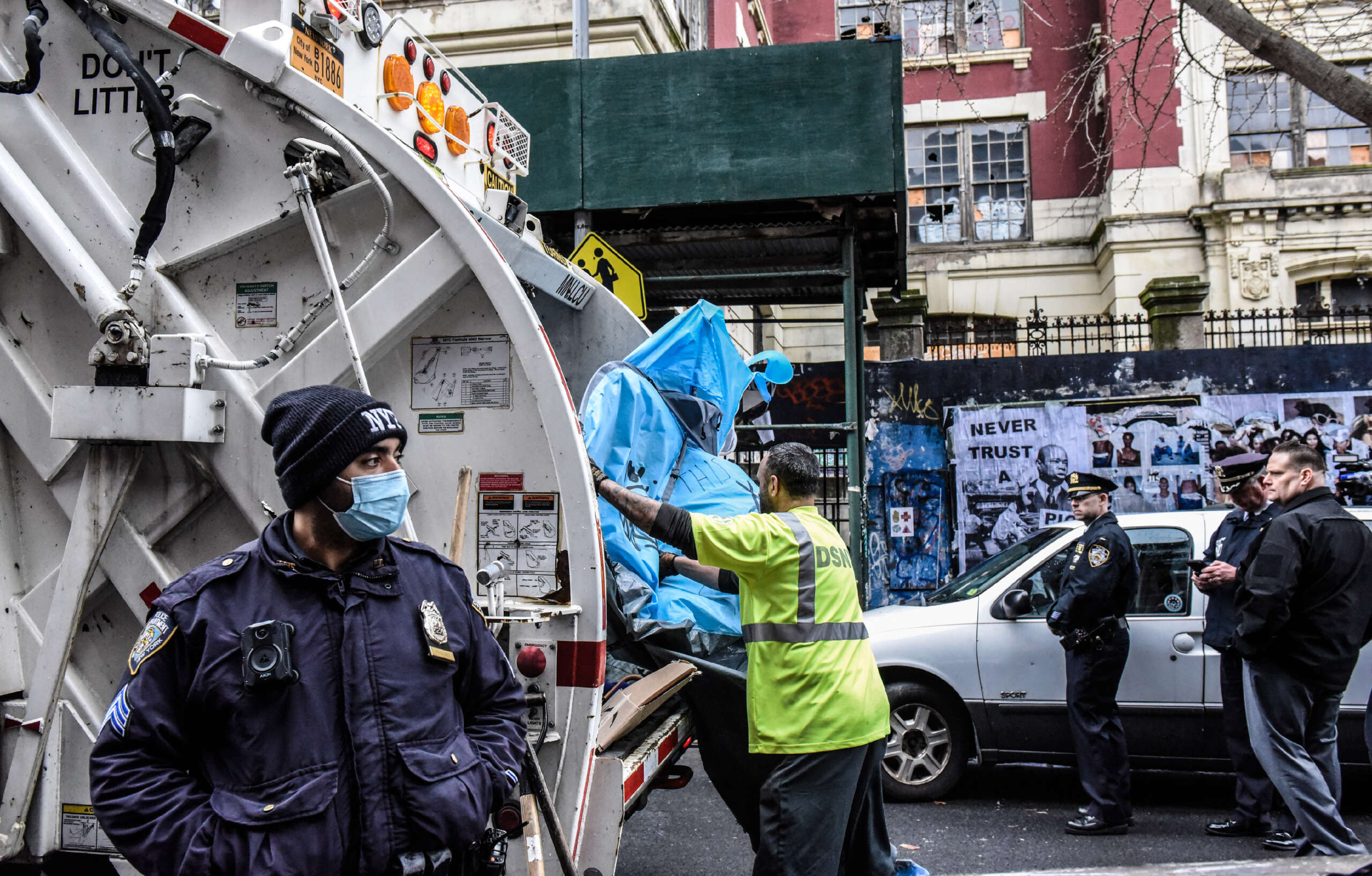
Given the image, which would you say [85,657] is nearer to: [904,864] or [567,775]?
[567,775]

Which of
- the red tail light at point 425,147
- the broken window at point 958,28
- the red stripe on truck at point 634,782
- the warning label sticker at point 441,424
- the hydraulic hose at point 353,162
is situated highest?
the broken window at point 958,28

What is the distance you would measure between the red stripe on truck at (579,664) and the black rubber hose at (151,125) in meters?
1.73

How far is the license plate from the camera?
316 cm

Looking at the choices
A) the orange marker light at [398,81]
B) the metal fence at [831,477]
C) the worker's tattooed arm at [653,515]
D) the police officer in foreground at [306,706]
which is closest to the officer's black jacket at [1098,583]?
the worker's tattooed arm at [653,515]

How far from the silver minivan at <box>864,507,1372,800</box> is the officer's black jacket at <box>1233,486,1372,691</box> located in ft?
3.47

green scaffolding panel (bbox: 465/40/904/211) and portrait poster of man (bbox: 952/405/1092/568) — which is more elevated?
green scaffolding panel (bbox: 465/40/904/211)

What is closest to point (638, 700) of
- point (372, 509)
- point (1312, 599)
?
point (372, 509)

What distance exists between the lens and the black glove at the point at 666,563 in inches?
159

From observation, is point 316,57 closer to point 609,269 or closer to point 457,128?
point 457,128

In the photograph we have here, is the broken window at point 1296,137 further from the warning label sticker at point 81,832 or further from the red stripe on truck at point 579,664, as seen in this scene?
the warning label sticker at point 81,832

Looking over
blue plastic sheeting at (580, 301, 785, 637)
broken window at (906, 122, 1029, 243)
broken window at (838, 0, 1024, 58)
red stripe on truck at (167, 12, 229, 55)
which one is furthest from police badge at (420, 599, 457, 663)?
broken window at (838, 0, 1024, 58)

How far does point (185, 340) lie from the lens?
118 inches

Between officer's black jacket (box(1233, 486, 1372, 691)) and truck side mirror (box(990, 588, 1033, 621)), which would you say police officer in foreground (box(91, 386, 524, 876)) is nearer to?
officer's black jacket (box(1233, 486, 1372, 691))

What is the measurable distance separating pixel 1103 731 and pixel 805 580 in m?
2.57
